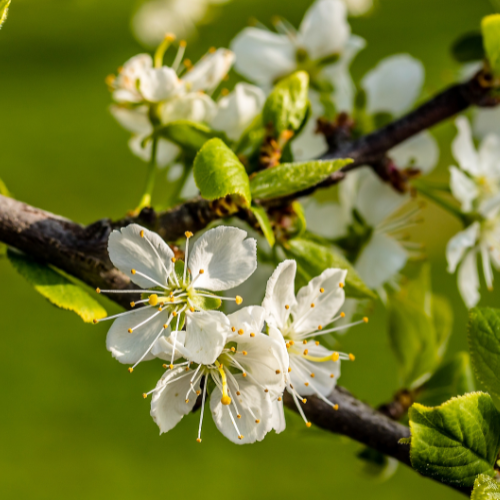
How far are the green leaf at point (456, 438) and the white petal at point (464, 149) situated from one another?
40 centimetres

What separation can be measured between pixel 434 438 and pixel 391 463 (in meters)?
0.30

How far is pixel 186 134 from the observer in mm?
562

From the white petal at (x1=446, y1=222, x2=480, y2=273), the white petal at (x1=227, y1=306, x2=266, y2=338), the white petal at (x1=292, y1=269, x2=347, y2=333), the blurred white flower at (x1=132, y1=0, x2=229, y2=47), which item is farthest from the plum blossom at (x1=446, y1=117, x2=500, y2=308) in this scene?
the blurred white flower at (x1=132, y1=0, x2=229, y2=47)

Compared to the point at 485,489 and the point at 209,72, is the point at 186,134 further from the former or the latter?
the point at 485,489

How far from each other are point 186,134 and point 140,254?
18 cm

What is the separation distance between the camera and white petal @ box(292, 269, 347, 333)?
1.52 ft

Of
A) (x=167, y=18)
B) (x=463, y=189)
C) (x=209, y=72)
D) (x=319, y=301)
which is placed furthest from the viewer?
(x=167, y=18)

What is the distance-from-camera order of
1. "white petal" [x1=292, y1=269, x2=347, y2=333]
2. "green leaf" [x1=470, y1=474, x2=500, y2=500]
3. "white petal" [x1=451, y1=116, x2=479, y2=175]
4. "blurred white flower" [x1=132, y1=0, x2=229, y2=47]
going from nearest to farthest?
1. "green leaf" [x1=470, y1=474, x2=500, y2=500]
2. "white petal" [x1=292, y1=269, x2=347, y2=333]
3. "white petal" [x1=451, y1=116, x2=479, y2=175]
4. "blurred white flower" [x1=132, y1=0, x2=229, y2=47]

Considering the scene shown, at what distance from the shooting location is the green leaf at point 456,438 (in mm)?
375

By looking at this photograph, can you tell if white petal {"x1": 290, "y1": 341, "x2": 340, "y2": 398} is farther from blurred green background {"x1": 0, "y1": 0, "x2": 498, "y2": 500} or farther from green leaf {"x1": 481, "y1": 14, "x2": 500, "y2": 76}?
blurred green background {"x1": 0, "y1": 0, "x2": 498, "y2": 500}

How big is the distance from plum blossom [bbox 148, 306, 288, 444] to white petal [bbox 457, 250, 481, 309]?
0.35 m

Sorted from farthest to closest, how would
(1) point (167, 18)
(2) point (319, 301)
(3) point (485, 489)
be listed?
(1) point (167, 18) < (2) point (319, 301) < (3) point (485, 489)

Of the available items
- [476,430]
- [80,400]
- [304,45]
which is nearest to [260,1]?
[80,400]

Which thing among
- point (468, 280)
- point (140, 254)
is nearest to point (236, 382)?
point (140, 254)
